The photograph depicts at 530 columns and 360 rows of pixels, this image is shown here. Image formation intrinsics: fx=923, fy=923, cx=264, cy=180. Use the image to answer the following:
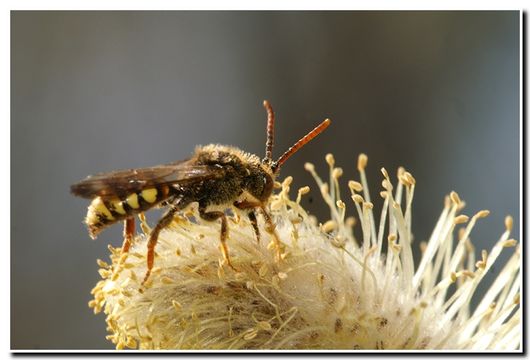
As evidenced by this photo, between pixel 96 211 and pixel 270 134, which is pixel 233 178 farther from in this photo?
pixel 96 211

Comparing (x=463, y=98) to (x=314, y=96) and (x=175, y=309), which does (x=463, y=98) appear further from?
(x=175, y=309)

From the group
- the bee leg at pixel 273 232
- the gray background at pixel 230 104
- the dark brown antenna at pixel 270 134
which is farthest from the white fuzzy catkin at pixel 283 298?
the gray background at pixel 230 104

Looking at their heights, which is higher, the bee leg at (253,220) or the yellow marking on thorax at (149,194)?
the yellow marking on thorax at (149,194)

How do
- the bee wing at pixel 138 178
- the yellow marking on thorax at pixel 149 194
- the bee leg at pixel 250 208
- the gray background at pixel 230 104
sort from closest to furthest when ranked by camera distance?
1. the bee wing at pixel 138 178
2. the yellow marking on thorax at pixel 149 194
3. the bee leg at pixel 250 208
4. the gray background at pixel 230 104

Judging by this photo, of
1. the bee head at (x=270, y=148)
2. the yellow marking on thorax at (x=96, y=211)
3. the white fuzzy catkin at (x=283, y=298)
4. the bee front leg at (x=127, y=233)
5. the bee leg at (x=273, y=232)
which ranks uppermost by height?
the bee head at (x=270, y=148)

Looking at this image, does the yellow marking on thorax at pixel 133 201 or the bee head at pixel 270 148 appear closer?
the yellow marking on thorax at pixel 133 201

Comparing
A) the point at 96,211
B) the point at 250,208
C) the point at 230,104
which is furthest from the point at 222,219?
the point at 230,104

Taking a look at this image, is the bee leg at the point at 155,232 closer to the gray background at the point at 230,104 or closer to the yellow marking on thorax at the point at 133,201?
the yellow marking on thorax at the point at 133,201

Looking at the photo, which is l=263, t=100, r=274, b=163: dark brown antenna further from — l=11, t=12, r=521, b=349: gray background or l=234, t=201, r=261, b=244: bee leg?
l=11, t=12, r=521, b=349: gray background

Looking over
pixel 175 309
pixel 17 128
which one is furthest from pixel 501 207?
pixel 17 128
